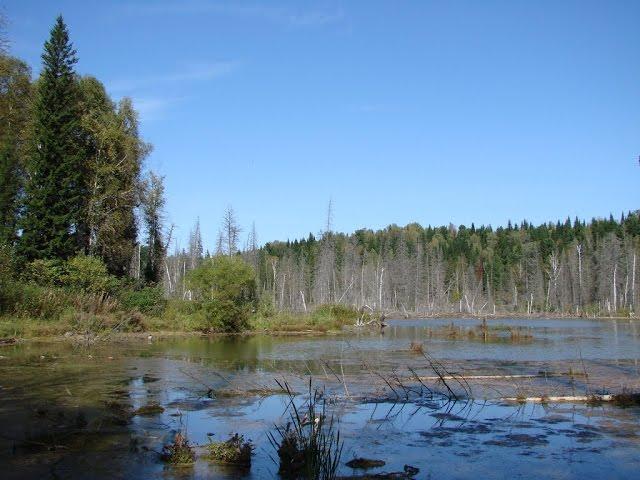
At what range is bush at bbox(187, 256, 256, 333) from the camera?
122ft

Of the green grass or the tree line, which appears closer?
the tree line

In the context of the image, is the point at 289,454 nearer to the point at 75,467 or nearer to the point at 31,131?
the point at 75,467

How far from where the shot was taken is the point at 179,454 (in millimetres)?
7719

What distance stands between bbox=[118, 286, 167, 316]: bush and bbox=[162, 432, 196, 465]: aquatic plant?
28223 millimetres

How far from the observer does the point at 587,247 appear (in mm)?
114062

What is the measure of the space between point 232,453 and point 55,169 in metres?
32.0

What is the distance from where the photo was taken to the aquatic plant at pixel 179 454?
7715mm

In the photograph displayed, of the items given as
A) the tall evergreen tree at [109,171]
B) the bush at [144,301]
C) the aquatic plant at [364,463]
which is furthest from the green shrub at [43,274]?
the aquatic plant at [364,463]

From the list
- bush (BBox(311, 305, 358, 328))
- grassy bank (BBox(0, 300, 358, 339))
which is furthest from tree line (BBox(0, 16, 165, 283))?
bush (BBox(311, 305, 358, 328))

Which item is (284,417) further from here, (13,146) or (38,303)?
(13,146)

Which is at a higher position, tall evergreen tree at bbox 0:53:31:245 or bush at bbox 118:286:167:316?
tall evergreen tree at bbox 0:53:31:245

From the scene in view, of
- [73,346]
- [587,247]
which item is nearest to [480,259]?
[587,247]

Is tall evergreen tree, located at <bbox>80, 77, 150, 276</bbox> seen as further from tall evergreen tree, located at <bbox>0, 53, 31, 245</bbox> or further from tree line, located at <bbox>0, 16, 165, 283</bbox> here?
tall evergreen tree, located at <bbox>0, 53, 31, 245</bbox>

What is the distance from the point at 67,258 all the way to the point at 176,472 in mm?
31389
